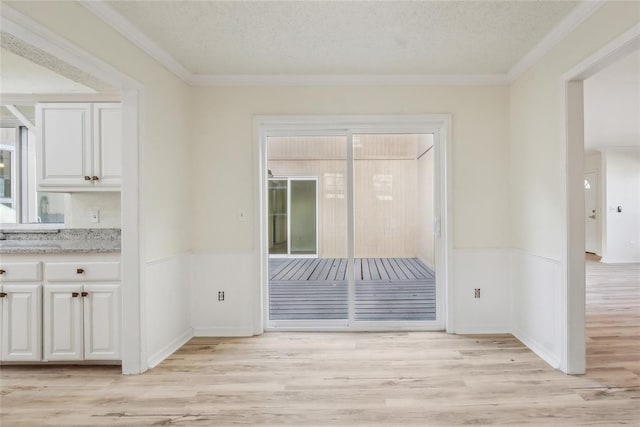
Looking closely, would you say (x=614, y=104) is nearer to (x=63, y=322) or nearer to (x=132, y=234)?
(x=132, y=234)

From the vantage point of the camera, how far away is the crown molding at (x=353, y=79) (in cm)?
326

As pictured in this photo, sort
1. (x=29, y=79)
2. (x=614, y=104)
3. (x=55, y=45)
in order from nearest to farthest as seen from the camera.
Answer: (x=55, y=45) → (x=29, y=79) → (x=614, y=104)

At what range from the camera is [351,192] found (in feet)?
11.4

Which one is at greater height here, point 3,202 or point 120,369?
point 3,202

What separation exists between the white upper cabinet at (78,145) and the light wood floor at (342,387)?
1.60 metres

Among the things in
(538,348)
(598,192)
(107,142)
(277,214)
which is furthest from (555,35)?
(598,192)

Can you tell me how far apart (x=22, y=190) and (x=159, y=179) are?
2049 mm

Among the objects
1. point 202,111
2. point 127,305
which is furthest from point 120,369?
point 202,111

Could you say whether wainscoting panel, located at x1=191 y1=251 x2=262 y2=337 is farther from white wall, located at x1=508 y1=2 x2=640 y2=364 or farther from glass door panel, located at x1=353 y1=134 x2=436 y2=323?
white wall, located at x1=508 y1=2 x2=640 y2=364

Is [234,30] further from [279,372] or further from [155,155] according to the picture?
[279,372]

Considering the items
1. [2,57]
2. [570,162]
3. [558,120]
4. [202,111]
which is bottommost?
[570,162]

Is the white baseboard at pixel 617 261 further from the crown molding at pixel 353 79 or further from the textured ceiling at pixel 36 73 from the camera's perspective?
the textured ceiling at pixel 36 73

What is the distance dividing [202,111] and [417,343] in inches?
123

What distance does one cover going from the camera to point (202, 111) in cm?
335
